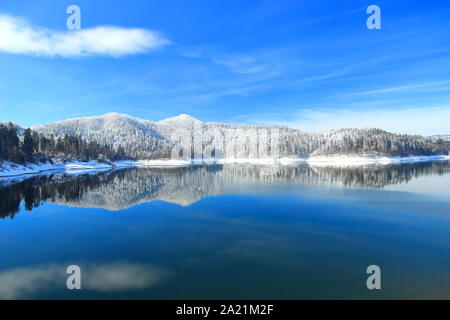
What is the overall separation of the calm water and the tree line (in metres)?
50.7

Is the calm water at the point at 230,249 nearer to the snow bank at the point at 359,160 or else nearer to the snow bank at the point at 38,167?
the snow bank at the point at 38,167

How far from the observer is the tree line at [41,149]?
6238 cm

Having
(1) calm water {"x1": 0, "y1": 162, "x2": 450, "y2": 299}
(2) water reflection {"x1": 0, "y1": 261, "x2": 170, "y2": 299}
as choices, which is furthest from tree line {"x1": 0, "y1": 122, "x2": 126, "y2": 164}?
(2) water reflection {"x1": 0, "y1": 261, "x2": 170, "y2": 299}

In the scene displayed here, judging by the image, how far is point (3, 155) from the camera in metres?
59.2

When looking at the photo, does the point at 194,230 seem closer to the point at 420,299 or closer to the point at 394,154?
the point at 420,299

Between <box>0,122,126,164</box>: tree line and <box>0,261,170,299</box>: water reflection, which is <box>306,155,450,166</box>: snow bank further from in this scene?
<box>0,261,170,299</box>: water reflection

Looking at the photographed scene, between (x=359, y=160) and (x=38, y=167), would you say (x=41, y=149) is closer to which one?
(x=38, y=167)

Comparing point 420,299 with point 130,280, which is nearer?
point 420,299

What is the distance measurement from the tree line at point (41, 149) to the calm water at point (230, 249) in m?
50.7

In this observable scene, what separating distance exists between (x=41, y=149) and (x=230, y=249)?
88.7m

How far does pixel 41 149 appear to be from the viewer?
81562 mm

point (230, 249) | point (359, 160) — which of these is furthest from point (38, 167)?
point (359, 160)
